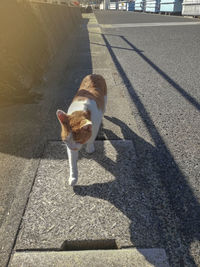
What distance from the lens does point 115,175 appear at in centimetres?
258

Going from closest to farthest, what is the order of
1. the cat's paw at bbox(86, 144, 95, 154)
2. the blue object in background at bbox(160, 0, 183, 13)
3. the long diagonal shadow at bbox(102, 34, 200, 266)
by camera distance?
the long diagonal shadow at bbox(102, 34, 200, 266) → the cat's paw at bbox(86, 144, 95, 154) → the blue object in background at bbox(160, 0, 183, 13)

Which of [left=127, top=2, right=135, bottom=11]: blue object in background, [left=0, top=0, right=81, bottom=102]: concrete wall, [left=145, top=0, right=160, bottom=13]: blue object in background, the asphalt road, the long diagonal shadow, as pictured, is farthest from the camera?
[left=127, top=2, right=135, bottom=11]: blue object in background

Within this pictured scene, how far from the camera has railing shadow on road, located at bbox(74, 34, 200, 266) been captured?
1839mm

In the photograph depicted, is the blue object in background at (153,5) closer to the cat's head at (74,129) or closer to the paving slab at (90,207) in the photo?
the paving slab at (90,207)

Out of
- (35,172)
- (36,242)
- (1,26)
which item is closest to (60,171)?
(35,172)

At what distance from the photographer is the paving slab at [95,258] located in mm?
1696

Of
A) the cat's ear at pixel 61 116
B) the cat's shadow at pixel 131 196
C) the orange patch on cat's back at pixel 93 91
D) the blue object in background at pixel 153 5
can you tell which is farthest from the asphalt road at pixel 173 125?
the blue object in background at pixel 153 5

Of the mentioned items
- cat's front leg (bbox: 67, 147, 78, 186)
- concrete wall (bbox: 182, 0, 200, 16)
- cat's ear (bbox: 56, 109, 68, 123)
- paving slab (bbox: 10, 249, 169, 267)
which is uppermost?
concrete wall (bbox: 182, 0, 200, 16)

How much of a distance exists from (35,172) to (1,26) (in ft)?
9.79

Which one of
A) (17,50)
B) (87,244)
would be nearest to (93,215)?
(87,244)

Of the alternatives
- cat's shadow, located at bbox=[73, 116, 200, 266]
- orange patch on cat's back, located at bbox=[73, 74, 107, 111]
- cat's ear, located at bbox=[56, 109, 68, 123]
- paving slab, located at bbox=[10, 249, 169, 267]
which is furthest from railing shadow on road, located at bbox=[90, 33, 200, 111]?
paving slab, located at bbox=[10, 249, 169, 267]

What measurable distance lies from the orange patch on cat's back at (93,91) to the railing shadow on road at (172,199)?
2.12ft

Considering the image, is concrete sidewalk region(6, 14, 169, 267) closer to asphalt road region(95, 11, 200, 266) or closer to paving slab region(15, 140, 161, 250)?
paving slab region(15, 140, 161, 250)

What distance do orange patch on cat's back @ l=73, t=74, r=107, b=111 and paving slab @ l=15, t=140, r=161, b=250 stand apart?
75 cm
